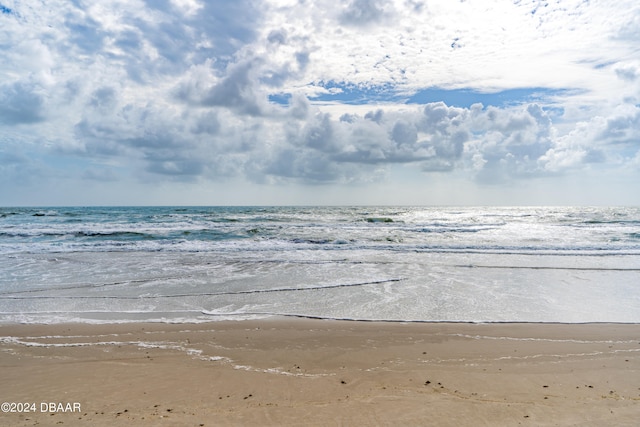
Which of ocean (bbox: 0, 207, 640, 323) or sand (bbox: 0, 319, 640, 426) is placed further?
ocean (bbox: 0, 207, 640, 323)

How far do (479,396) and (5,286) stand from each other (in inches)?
498

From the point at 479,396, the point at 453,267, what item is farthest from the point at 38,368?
the point at 453,267

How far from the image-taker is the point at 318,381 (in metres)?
4.92

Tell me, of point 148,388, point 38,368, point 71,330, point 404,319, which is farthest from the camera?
point 404,319

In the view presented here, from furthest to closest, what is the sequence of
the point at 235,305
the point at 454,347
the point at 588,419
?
the point at 235,305 → the point at 454,347 → the point at 588,419

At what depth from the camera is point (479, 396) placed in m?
4.43

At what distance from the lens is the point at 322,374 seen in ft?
16.9

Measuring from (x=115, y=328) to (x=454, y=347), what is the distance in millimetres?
6175

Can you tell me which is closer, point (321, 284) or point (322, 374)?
point (322, 374)

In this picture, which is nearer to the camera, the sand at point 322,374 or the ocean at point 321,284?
the sand at point 322,374

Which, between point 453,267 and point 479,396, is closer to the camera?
point 479,396

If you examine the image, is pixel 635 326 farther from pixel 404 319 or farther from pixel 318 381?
pixel 318 381

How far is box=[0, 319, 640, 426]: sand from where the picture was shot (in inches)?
159

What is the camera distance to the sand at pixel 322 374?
4043 millimetres
